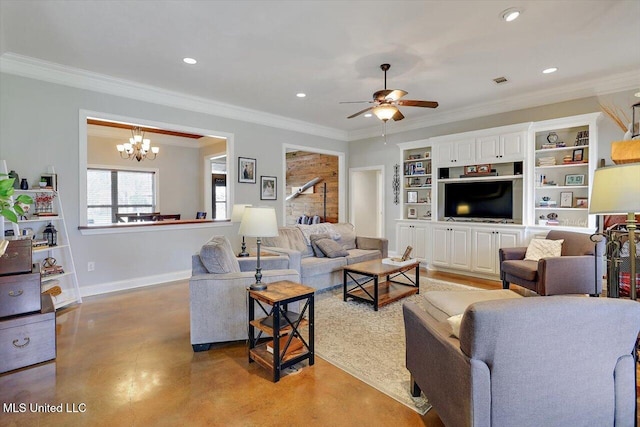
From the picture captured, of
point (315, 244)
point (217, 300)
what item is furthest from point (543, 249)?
point (217, 300)

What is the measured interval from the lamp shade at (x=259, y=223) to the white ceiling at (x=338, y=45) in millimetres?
1692

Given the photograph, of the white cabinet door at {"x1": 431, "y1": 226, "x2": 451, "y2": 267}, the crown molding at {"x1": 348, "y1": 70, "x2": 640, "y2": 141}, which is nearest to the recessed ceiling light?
the crown molding at {"x1": 348, "y1": 70, "x2": 640, "y2": 141}

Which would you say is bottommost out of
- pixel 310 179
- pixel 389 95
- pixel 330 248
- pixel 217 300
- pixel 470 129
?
pixel 217 300

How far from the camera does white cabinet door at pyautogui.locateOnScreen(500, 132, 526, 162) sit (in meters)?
4.81

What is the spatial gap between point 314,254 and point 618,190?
3556mm

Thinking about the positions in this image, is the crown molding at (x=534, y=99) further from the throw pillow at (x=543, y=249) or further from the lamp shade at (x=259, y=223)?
the lamp shade at (x=259, y=223)

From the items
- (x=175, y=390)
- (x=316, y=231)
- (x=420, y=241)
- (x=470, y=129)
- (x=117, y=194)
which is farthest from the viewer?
(x=117, y=194)

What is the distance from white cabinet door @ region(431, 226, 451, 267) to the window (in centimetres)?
621

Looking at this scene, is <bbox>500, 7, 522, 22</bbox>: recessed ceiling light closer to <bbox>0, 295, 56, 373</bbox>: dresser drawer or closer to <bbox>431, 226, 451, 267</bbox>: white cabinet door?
<bbox>431, 226, 451, 267</bbox>: white cabinet door

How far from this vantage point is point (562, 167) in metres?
4.67

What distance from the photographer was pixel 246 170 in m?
5.66

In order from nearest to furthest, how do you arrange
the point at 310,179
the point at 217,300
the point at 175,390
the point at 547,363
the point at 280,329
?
the point at 547,363 → the point at 175,390 → the point at 280,329 → the point at 217,300 → the point at 310,179

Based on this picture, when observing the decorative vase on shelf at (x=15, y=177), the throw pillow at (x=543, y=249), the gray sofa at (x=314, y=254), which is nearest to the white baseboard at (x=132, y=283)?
the decorative vase on shelf at (x=15, y=177)

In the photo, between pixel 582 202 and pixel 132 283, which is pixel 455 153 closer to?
pixel 582 202
